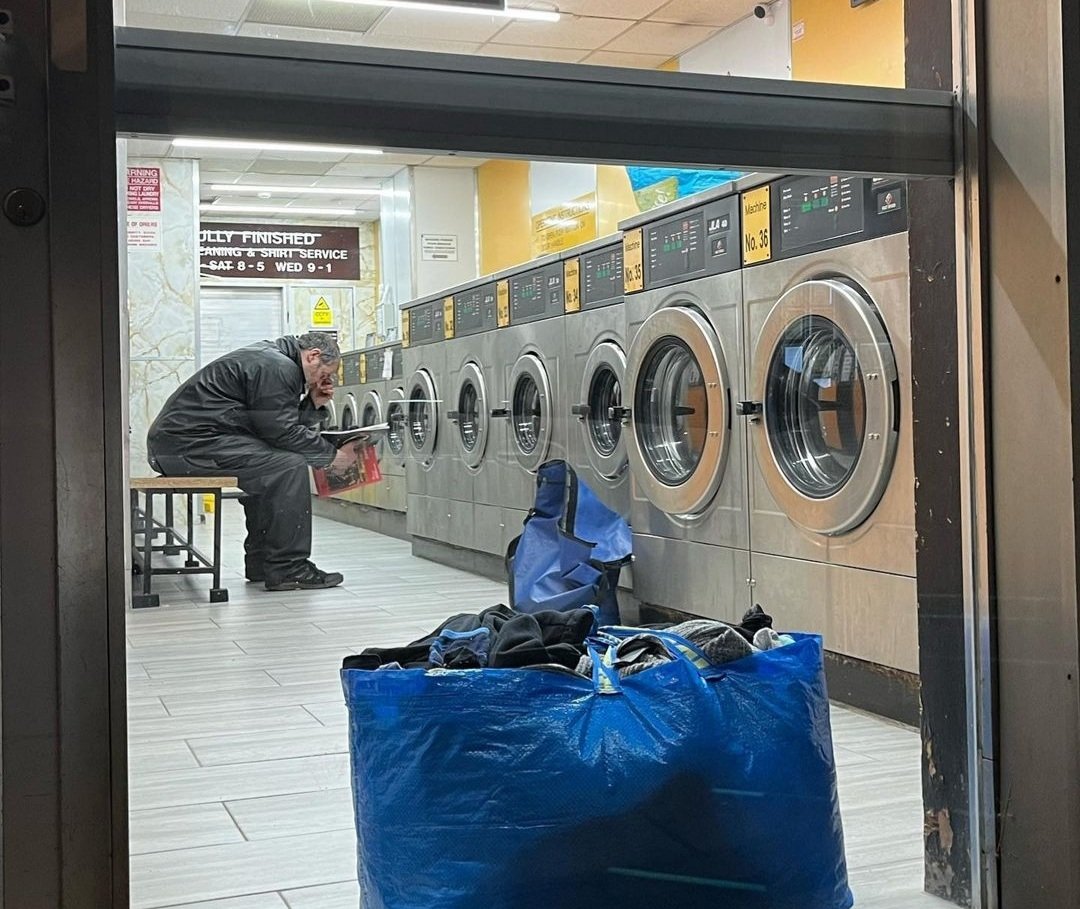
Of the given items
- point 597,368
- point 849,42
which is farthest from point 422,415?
point 849,42

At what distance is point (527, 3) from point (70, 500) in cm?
88

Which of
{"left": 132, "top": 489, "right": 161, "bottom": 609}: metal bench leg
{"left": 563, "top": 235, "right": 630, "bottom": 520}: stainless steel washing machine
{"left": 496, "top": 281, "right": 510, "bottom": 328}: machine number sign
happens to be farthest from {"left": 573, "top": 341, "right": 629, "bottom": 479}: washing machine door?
{"left": 132, "top": 489, "right": 161, "bottom": 609}: metal bench leg

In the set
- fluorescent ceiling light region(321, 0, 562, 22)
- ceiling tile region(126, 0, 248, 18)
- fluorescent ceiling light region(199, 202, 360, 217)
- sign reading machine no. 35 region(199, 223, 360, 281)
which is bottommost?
sign reading machine no. 35 region(199, 223, 360, 281)

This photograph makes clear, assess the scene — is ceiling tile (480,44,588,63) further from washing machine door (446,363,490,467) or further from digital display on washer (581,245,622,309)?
digital display on washer (581,245,622,309)

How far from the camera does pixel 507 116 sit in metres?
1.44

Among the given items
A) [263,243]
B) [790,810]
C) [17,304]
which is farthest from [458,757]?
[263,243]

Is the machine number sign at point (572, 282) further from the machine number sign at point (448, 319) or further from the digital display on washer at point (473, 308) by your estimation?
the machine number sign at point (448, 319)

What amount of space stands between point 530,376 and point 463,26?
3.57 ft

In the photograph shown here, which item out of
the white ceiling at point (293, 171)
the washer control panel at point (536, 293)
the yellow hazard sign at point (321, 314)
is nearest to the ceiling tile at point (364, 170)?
the white ceiling at point (293, 171)

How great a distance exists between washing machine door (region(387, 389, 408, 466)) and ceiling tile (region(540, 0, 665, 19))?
0.70 meters

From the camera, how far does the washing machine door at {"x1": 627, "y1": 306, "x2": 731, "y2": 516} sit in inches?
116

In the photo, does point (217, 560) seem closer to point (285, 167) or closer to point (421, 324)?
point (421, 324)

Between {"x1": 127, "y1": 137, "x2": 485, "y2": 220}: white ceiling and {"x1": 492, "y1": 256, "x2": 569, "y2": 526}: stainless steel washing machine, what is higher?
{"x1": 127, "y1": 137, "x2": 485, "y2": 220}: white ceiling

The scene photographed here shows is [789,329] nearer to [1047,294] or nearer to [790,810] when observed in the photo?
[1047,294]
